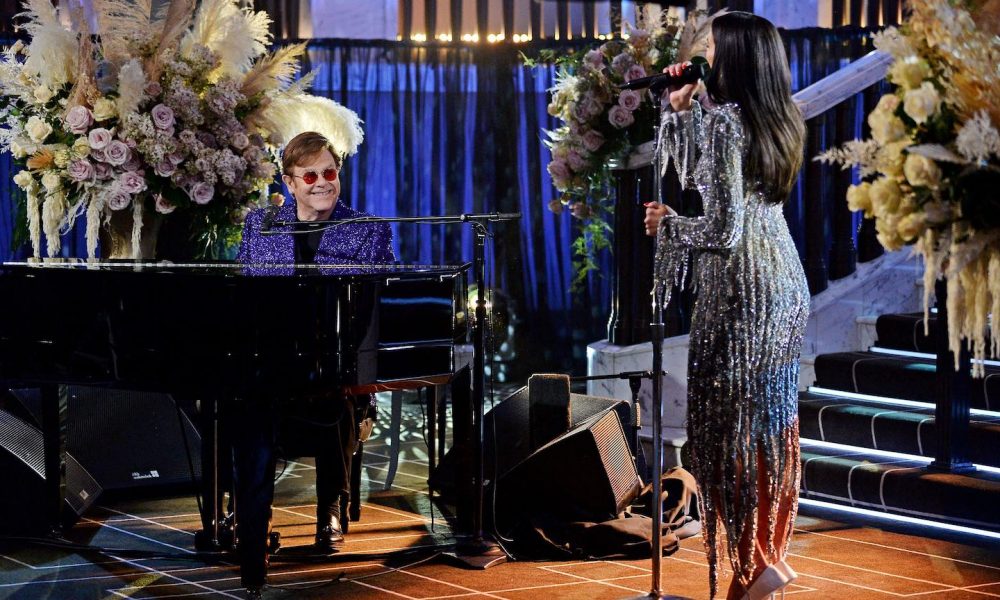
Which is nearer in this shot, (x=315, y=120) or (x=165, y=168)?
(x=165, y=168)

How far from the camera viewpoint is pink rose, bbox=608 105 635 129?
19.5 ft

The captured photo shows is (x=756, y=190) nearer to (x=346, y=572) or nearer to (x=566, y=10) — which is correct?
(x=346, y=572)

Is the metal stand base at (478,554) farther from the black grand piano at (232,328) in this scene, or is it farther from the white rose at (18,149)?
the white rose at (18,149)

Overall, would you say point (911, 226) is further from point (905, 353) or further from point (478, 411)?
point (905, 353)

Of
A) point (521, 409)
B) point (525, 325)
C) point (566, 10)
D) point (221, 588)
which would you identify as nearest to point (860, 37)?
point (566, 10)

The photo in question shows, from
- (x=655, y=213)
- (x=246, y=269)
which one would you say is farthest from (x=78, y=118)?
(x=655, y=213)

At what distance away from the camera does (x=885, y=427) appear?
5.46 m

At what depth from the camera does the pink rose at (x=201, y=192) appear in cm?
515

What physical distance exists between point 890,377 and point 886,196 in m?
3.74

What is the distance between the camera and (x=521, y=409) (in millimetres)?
5277

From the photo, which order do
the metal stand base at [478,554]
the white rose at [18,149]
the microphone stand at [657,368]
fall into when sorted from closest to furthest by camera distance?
the microphone stand at [657,368] → the metal stand base at [478,554] → the white rose at [18,149]

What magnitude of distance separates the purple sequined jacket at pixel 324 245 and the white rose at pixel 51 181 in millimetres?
888

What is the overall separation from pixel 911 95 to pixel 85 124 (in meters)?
3.71

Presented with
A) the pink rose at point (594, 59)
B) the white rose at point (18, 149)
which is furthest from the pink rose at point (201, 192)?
the pink rose at point (594, 59)
